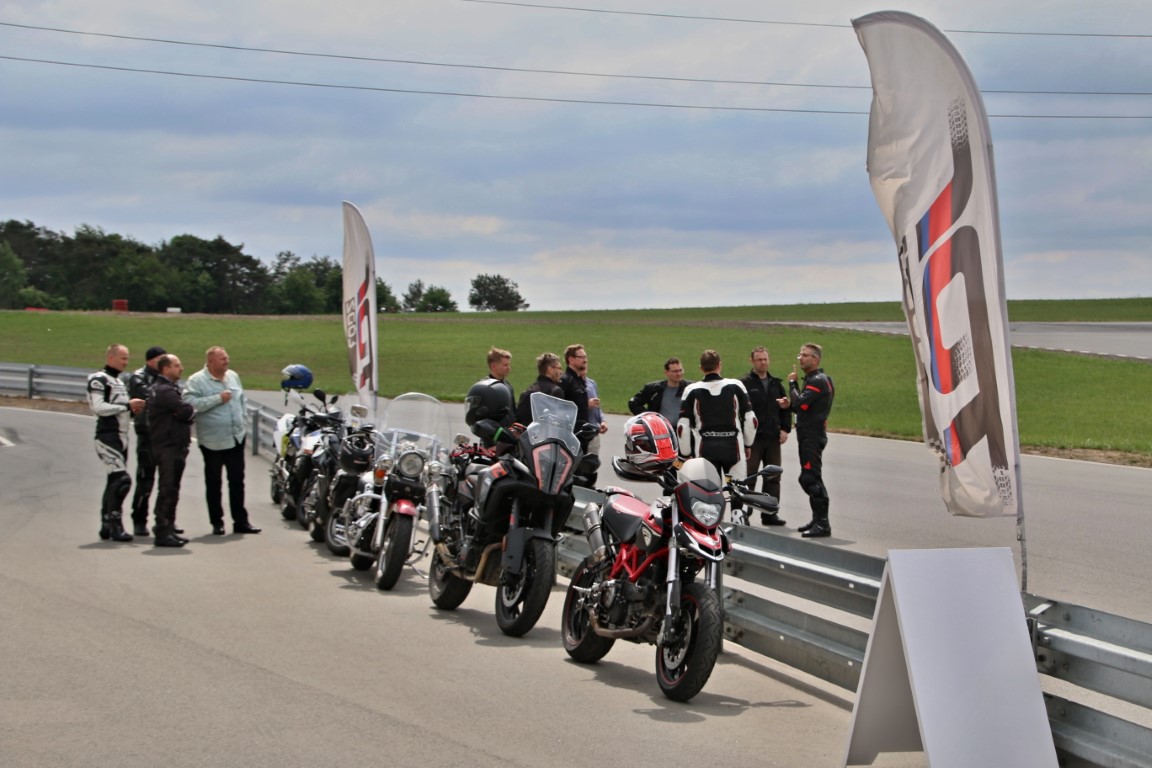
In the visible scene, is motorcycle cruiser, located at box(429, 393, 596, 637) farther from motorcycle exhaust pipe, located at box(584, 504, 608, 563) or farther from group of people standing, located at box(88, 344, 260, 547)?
group of people standing, located at box(88, 344, 260, 547)

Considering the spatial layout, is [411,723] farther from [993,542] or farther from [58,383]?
[58,383]

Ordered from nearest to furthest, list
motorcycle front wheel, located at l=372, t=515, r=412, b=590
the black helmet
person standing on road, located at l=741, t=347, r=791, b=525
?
the black helmet → motorcycle front wheel, located at l=372, t=515, r=412, b=590 → person standing on road, located at l=741, t=347, r=791, b=525

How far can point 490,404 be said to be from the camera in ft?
30.5

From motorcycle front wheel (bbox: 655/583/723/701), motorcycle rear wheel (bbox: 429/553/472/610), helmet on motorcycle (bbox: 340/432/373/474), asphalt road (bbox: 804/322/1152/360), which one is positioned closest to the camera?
motorcycle front wheel (bbox: 655/583/723/701)

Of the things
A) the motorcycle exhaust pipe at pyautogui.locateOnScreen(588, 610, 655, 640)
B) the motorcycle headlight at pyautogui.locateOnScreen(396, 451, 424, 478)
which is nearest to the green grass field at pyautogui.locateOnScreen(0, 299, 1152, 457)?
the motorcycle headlight at pyautogui.locateOnScreen(396, 451, 424, 478)

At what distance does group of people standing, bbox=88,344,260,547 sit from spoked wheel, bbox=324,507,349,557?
154cm

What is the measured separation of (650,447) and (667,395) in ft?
20.5

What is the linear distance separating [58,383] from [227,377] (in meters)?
19.1

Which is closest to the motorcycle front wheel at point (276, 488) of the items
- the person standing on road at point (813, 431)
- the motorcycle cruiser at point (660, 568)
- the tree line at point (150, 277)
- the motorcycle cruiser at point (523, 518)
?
the person standing on road at point (813, 431)

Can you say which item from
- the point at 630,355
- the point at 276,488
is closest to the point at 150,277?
the point at 630,355

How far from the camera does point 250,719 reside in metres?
5.96

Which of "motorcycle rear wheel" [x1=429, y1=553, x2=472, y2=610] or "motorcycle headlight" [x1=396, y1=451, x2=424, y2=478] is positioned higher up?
"motorcycle headlight" [x1=396, y1=451, x2=424, y2=478]

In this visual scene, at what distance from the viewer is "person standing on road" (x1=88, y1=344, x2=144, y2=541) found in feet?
39.6

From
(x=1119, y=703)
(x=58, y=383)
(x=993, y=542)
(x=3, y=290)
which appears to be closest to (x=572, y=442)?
(x=1119, y=703)
